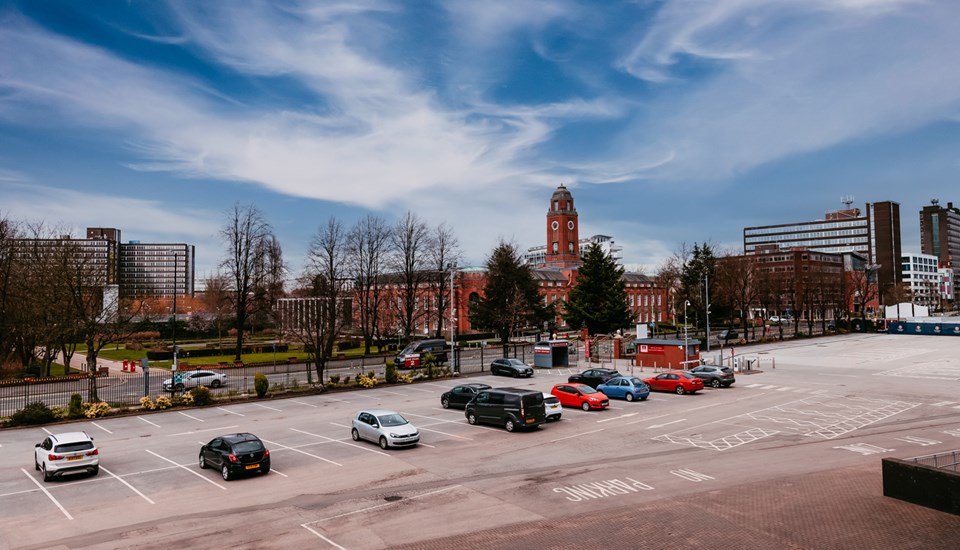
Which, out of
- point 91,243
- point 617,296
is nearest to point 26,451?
point 617,296

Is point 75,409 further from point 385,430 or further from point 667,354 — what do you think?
point 667,354

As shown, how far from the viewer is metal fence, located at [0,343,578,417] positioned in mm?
37344

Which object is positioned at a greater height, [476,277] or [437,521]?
[476,277]

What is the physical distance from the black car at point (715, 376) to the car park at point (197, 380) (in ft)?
105

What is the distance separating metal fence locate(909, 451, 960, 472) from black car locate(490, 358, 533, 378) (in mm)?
32406

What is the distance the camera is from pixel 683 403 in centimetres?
3369

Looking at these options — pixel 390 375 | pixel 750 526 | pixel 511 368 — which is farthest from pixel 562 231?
pixel 750 526

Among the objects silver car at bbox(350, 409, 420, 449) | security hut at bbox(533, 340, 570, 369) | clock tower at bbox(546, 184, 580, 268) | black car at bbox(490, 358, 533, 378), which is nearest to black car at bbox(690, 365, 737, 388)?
black car at bbox(490, 358, 533, 378)

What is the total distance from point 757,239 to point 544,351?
525 ft

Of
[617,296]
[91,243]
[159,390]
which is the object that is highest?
[91,243]

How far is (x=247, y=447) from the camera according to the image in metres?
20.0

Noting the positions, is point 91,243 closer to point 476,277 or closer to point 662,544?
point 476,277

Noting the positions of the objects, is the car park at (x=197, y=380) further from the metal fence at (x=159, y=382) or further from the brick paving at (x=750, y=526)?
the brick paving at (x=750, y=526)

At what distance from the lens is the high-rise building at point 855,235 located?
17925 cm
